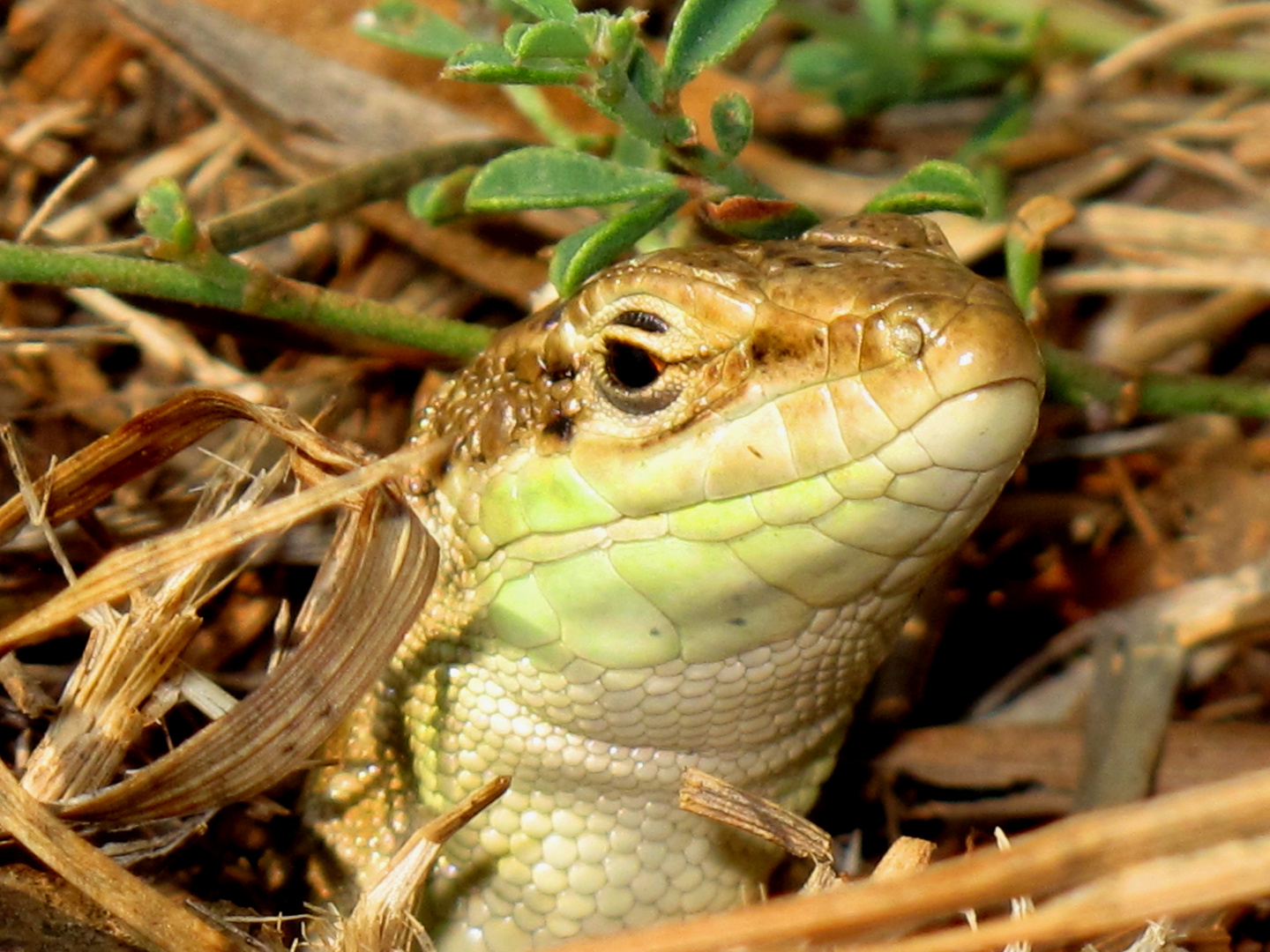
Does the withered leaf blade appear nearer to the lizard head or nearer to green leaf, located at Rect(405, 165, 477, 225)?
the lizard head

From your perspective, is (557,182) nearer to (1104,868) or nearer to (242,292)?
(242,292)

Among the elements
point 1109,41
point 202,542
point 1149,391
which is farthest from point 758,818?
point 1109,41

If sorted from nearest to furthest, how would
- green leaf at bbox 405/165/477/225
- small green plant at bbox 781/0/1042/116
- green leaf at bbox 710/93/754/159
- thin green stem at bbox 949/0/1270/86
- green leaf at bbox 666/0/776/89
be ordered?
green leaf at bbox 666/0/776/89 → green leaf at bbox 710/93/754/159 → green leaf at bbox 405/165/477/225 → small green plant at bbox 781/0/1042/116 → thin green stem at bbox 949/0/1270/86

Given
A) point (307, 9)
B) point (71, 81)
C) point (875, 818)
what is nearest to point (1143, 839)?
point (875, 818)

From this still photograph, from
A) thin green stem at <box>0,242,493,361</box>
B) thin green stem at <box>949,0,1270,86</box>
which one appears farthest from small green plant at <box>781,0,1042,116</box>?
thin green stem at <box>0,242,493,361</box>

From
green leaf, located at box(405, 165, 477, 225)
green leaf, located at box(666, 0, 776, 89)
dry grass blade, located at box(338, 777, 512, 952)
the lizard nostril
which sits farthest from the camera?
green leaf, located at box(405, 165, 477, 225)

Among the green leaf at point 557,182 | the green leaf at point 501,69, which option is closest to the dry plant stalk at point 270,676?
the green leaf at point 557,182
